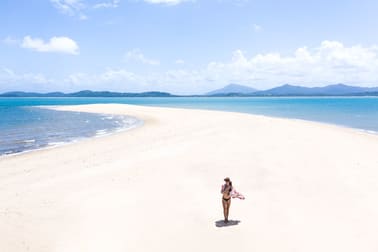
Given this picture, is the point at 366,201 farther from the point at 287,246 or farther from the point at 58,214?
the point at 58,214

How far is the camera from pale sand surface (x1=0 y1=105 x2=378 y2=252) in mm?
9961

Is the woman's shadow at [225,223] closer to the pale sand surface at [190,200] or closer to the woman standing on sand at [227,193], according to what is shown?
the pale sand surface at [190,200]

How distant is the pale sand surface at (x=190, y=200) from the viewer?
996 cm

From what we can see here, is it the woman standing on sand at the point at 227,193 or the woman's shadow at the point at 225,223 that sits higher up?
the woman standing on sand at the point at 227,193

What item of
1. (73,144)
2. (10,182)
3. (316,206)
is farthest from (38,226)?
(73,144)

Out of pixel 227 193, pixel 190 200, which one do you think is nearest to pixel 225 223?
pixel 227 193

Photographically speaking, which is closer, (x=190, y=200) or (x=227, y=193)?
(x=227, y=193)

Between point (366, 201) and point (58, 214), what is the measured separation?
11.1m

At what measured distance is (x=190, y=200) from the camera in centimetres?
1321

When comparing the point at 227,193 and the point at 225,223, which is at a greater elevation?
the point at 227,193

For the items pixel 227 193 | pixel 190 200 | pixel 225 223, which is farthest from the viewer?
pixel 190 200

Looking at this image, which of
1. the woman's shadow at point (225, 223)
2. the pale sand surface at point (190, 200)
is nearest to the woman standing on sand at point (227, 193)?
the woman's shadow at point (225, 223)

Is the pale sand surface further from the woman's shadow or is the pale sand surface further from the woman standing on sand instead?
the woman standing on sand

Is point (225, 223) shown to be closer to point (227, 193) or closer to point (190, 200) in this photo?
point (227, 193)
